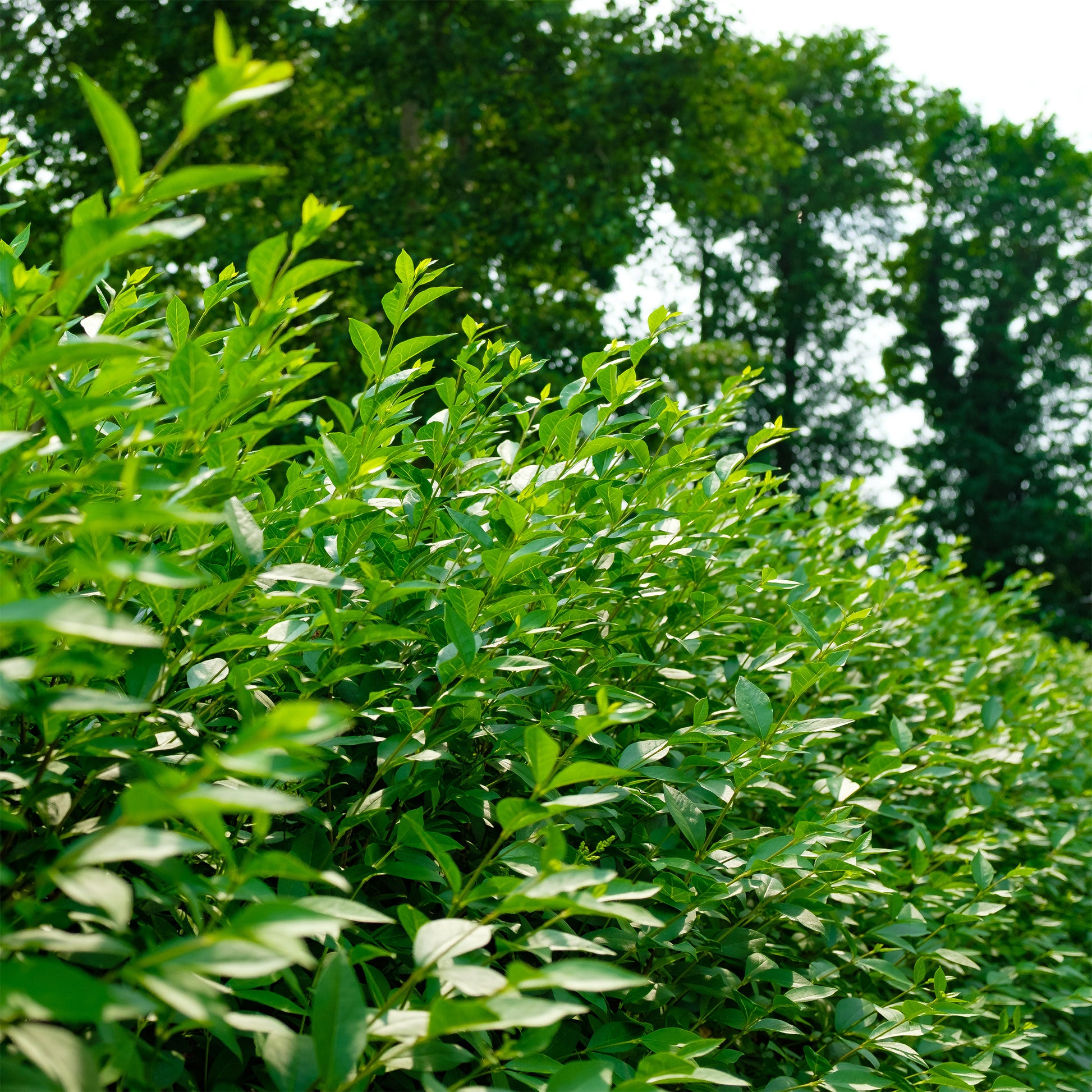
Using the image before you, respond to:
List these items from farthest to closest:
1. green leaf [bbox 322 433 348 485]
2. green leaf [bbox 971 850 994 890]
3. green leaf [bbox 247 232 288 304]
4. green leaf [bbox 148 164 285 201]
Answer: green leaf [bbox 971 850 994 890] < green leaf [bbox 322 433 348 485] < green leaf [bbox 247 232 288 304] < green leaf [bbox 148 164 285 201]

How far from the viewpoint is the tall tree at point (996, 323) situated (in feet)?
86.7

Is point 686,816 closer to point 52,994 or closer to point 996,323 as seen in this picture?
point 52,994

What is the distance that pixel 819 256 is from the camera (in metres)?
28.6

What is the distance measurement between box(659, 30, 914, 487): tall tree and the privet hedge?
87.1 ft

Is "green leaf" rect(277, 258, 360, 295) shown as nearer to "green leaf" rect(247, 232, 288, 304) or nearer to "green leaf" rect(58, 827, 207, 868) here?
"green leaf" rect(247, 232, 288, 304)

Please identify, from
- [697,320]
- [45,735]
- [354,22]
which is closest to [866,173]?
[697,320]

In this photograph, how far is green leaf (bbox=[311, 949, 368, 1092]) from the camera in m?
0.86

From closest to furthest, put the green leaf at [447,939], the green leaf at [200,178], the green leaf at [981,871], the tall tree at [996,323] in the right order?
the green leaf at [200,178] < the green leaf at [447,939] < the green leaf at [981,871] < the tall tree at [996,323]

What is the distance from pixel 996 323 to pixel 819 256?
5.55 metres

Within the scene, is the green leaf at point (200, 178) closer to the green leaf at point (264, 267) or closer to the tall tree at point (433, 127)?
the green leaf at point (264, 267)

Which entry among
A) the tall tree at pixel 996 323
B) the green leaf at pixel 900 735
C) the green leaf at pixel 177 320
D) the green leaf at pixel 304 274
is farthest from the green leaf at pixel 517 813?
the tall tree at pixel 996 323

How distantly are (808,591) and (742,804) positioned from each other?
513mm

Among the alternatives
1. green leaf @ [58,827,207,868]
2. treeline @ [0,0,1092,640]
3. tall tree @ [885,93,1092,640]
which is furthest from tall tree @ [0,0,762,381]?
tall tree @ [885,93,1092,640]

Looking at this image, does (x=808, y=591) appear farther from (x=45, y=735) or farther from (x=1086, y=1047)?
(x=1086, y=1047)
